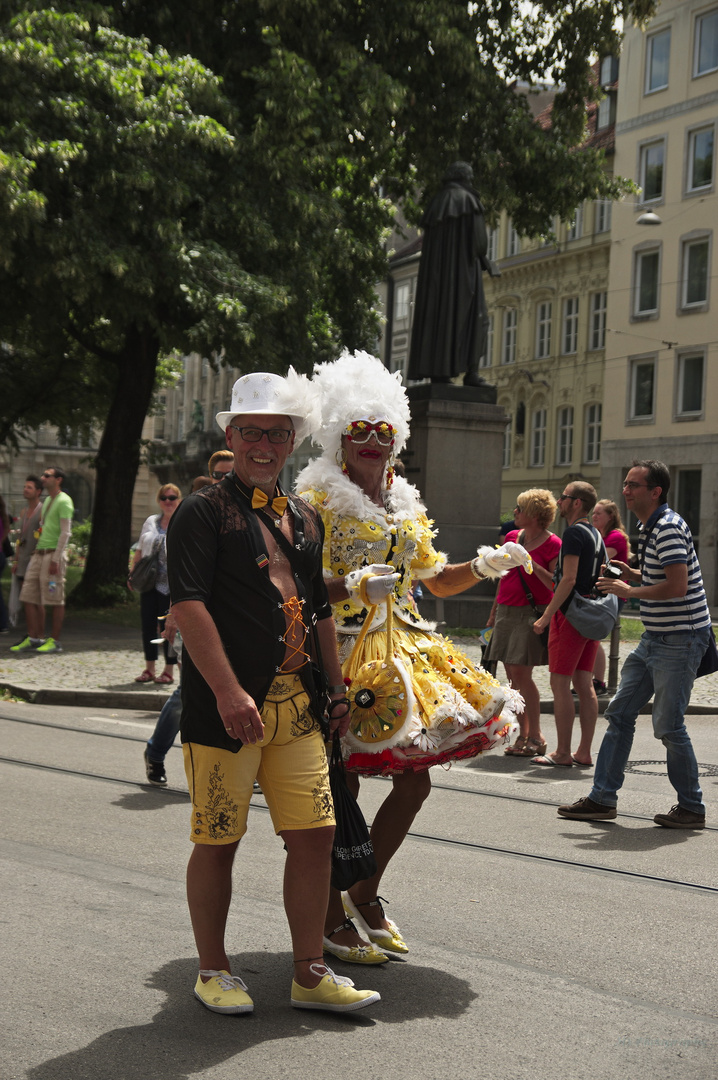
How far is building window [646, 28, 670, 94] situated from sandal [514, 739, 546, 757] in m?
35.1

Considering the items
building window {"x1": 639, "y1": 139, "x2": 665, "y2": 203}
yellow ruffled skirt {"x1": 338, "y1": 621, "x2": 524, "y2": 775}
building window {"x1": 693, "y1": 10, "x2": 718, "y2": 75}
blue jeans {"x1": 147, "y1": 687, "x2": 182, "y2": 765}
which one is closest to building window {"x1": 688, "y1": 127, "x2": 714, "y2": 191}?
building window {"x1": 639, "y1": 139, "x2": 665, "y2": 203}

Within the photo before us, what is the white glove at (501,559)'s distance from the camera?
15.1 ft

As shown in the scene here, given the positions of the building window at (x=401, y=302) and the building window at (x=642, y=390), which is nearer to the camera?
the building window at (x=642, y=390)

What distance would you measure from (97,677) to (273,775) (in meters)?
9.06

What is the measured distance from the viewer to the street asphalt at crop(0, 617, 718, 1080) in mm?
3465

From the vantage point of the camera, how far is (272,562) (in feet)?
12.7

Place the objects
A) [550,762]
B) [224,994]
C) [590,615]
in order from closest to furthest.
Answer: [224,994], [590,615], [550,762]

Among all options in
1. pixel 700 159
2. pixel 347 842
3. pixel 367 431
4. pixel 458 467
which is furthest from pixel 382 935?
pixel 700 159

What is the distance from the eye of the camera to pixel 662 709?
678cm

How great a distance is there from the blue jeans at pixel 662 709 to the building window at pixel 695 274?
109 ft

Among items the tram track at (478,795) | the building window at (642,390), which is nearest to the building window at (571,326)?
the building window at (642,390)

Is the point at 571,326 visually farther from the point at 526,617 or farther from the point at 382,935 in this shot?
the point at 382,935

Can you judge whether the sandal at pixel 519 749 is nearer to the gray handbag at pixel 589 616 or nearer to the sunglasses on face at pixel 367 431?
the gray handbag at pixel 589 616

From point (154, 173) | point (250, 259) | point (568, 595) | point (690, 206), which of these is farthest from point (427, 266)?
point (690, 206)
